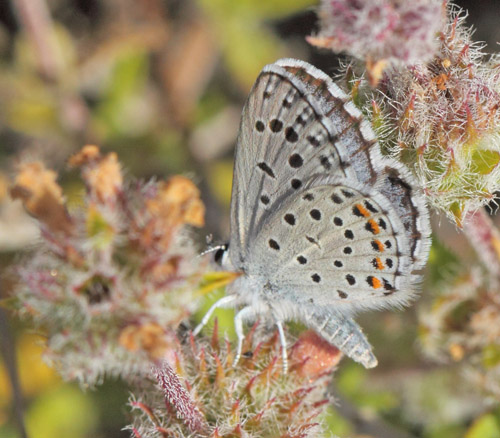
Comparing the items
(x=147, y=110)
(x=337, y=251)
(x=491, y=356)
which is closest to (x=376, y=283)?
(x=337, y=251)

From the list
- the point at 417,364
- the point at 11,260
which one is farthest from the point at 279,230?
the point at 11,260

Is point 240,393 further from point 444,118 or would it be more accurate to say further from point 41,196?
point 444,118

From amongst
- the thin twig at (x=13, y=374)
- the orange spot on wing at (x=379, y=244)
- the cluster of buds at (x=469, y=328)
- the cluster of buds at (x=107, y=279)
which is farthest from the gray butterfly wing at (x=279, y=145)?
the thin twig at (x=13, y=374)

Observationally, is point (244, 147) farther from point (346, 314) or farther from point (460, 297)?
point (460, 297)

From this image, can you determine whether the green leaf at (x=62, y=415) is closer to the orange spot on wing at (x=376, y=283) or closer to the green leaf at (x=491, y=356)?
the orange spot on wing at (x=376, y=283)

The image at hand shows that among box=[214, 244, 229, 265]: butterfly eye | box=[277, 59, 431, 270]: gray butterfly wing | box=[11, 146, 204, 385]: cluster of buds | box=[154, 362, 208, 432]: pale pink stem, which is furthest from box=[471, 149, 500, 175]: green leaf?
box=[154, 362, 208, 432]: pale pink stem

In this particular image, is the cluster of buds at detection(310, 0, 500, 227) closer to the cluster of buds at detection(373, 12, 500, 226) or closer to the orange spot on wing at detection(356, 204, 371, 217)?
the cluster of buds at detection(373, 12, 500, 226)

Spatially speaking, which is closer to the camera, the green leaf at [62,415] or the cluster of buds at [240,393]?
the cluster of buds at [240,393]
